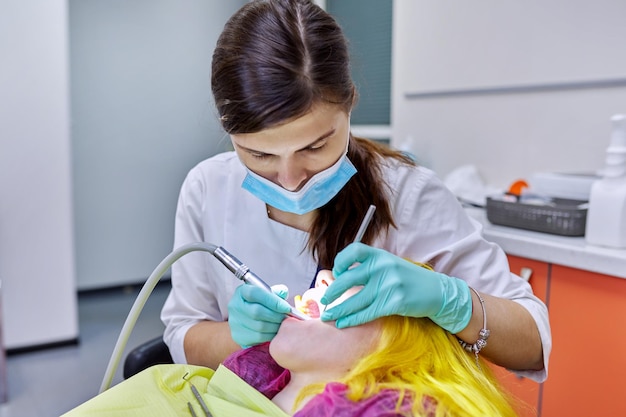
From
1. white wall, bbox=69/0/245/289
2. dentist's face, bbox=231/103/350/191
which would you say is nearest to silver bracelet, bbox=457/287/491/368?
dentist's face, bbox=231/103/350/191

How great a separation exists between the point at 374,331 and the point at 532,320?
1.09ft

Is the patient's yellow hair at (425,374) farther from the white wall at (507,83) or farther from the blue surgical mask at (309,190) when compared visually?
the white wall at (507,83)

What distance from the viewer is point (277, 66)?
0.94 m

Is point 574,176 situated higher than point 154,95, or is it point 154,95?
point 154,95

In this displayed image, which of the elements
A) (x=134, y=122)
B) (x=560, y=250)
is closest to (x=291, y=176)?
(x=560, y=250)

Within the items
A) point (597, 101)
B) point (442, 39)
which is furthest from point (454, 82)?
point (597, 101)

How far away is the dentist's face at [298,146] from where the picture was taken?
3.19 ft

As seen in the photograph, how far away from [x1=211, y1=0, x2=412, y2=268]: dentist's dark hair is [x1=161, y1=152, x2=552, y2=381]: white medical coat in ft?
0.92

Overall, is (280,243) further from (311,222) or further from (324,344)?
(324,344)

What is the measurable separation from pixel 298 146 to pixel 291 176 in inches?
2.6

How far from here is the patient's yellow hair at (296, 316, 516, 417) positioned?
886mm

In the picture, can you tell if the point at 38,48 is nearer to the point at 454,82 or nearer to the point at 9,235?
the point at 9,235

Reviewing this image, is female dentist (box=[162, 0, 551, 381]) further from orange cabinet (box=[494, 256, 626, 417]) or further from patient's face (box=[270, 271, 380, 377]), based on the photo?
orange cabinet (box=[494, 256, 626, 417])

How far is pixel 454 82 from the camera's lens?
2.52 m
